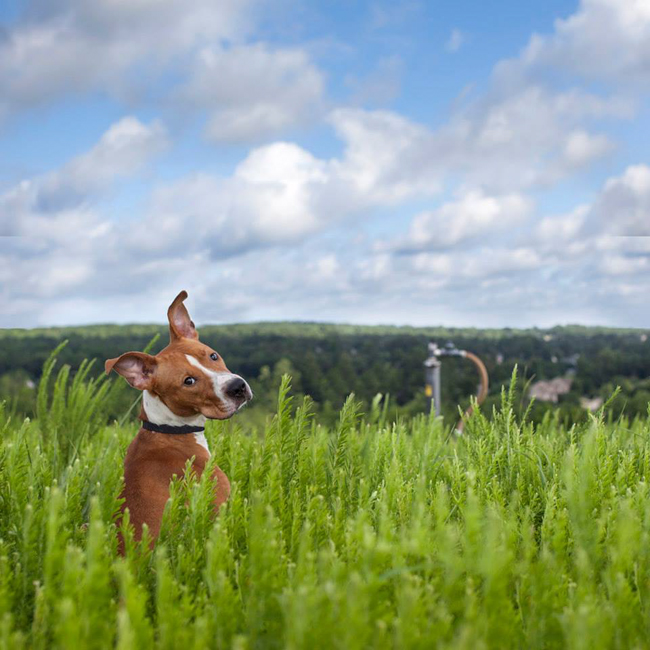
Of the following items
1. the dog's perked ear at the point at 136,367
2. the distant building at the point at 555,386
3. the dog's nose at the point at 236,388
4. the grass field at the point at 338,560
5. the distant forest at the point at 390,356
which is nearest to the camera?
the grass field at the point at 338,560

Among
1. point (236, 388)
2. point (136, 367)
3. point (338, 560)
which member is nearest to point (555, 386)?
point (236, 388)

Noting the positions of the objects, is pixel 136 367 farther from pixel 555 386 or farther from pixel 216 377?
pixel 555 386

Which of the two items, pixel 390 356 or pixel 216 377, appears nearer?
pixel 216 377

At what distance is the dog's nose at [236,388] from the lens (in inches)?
107

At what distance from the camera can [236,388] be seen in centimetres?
271

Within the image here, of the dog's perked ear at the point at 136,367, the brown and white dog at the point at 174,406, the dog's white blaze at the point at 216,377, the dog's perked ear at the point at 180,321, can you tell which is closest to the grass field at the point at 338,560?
the brown and white dog at the point at 174,406

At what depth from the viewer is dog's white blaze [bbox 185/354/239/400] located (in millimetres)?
2715

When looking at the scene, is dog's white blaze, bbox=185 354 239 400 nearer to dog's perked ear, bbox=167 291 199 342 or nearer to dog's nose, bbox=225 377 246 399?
dog's nose, bbox=225 377 246 399

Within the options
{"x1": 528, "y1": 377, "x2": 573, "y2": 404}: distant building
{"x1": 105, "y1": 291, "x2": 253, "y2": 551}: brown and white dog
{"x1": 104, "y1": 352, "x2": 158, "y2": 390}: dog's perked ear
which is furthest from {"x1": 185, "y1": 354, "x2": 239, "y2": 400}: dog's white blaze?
{"x1": 528, "y1": 377, "x2": 573, "y2": 404}: distant building

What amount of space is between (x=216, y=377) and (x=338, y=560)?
3.81 ft

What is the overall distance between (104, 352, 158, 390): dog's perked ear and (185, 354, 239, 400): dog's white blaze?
159 millimetres

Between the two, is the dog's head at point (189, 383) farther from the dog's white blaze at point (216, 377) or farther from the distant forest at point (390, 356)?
the distant forest at point (390, 356)

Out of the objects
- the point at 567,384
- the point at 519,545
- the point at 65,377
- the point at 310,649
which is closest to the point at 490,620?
the point at 310,649

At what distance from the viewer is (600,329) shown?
57156 millimetres
